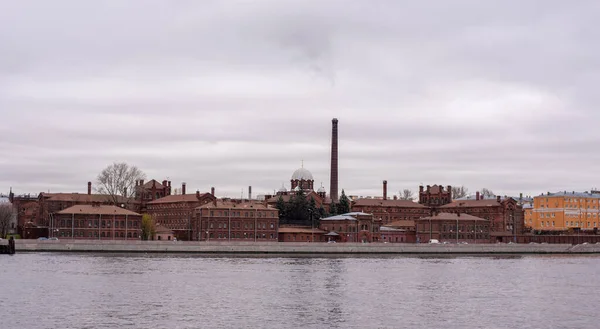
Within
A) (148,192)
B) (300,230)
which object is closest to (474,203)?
(300,230)

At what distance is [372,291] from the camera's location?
57875 mm

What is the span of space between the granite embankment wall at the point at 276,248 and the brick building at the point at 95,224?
558 inches

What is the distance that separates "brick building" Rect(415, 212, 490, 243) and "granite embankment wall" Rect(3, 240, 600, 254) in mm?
13771

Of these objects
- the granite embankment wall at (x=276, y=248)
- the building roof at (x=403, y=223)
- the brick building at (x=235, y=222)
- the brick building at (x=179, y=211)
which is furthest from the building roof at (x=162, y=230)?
the building roof at (x=403, y=223)

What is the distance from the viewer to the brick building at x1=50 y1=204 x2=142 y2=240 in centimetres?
12350

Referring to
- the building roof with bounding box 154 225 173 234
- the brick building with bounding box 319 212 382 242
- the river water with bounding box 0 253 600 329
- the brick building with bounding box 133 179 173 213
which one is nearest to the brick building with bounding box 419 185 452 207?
the brick building with bounding box 319 212 382 242

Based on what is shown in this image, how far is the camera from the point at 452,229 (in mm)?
145000

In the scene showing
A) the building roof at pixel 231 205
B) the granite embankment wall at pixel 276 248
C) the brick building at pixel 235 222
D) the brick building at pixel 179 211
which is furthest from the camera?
the brick building at pixel 179 211

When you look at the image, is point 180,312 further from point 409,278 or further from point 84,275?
point 409,278

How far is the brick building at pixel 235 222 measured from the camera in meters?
130

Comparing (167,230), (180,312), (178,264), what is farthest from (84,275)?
(167,230)

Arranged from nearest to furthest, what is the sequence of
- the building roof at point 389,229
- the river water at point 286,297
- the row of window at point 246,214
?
1. the river water at point 286,297
2. the row of window at point 246,214
3. the building roof at point 389,229

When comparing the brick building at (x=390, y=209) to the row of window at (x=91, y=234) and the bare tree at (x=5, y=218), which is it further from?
the bare tree at (x=5, y=218)

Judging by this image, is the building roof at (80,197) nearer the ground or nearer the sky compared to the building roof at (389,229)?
nearer the sky
